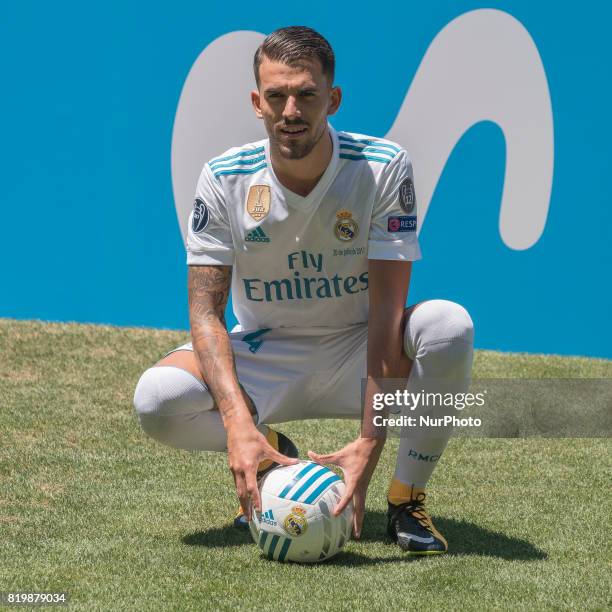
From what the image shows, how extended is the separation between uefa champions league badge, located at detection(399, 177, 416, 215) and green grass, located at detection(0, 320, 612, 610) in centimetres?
103

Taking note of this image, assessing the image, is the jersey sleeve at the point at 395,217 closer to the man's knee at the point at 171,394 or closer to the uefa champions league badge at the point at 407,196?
the uefa champions league badge at the point at 407,196

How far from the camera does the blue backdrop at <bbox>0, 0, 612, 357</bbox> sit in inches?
232

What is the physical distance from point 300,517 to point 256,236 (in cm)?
92

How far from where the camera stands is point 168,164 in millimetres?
6270

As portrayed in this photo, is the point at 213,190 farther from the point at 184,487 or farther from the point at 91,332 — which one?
the point at 91,332

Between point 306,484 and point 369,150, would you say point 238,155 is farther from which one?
point 306,484

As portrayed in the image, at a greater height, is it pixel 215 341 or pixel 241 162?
pixel 241 162

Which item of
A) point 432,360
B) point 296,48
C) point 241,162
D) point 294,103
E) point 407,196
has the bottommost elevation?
point 432,360

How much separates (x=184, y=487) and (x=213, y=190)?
3.93 ft

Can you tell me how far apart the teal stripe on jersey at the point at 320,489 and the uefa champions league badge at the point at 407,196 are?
87cm

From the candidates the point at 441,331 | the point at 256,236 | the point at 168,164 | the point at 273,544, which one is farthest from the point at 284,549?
the point at 168,164

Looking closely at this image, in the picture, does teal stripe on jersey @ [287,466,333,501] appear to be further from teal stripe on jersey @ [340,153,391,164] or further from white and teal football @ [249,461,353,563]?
teal stripe on jersey @ [340,153,391,164]

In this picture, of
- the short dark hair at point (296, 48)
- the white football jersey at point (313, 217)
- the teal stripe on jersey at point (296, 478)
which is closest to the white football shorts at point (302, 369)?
the white football jersey at point (313, 217)

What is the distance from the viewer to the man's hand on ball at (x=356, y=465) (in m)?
3.00
